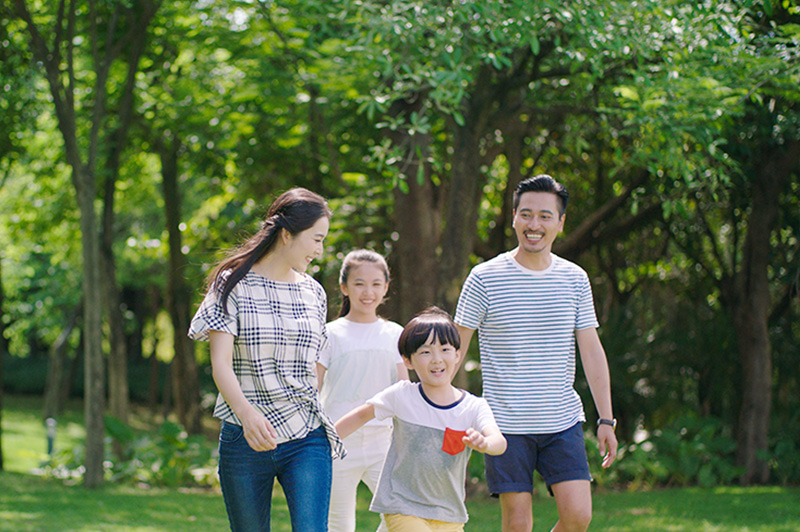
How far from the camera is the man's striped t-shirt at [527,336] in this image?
387cm

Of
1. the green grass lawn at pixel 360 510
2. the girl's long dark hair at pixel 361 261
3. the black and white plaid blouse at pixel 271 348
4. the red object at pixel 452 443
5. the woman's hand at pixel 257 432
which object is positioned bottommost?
the green grass lawn at pixel 360 510

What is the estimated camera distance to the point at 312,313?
3.33m

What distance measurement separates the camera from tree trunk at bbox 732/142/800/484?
9.84m

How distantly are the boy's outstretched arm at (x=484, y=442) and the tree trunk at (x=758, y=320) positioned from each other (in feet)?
25.2

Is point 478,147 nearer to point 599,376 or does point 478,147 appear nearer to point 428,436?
point 599,376

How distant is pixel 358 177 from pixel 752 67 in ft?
14.5

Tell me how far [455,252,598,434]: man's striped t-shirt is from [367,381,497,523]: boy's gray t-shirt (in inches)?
14.9

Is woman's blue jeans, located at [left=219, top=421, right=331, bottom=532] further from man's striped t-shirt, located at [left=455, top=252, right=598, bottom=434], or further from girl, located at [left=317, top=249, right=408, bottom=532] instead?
girl, located at [left=317, top=249, right=408, bottom=532]

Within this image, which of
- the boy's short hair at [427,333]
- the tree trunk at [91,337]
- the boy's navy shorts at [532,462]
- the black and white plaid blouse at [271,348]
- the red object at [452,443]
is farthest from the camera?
the tree trunk at [91,337]

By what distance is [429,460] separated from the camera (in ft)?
11.4

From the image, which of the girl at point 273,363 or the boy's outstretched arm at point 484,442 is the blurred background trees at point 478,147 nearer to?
the girl at point 273,363

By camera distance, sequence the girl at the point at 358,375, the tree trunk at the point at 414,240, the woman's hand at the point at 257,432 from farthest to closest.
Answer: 1. the tree trunk at the point at 414,240
2. the girl at the point at 358,375
3. the woman's hand at the point at 257,432

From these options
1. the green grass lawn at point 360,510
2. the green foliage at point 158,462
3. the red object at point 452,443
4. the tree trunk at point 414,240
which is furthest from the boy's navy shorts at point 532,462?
the green foliage at point 158,462

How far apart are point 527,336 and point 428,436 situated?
720 mm
